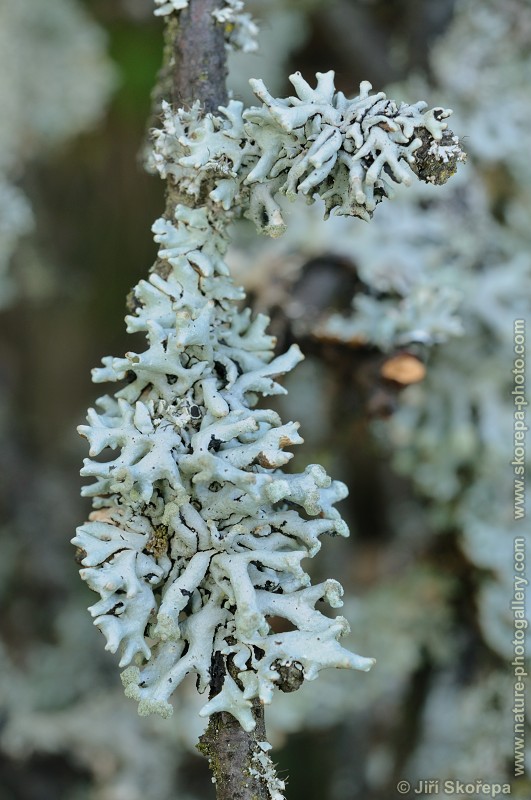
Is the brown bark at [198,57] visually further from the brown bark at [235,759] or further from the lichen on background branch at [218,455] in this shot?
the brown bark at [235,759]

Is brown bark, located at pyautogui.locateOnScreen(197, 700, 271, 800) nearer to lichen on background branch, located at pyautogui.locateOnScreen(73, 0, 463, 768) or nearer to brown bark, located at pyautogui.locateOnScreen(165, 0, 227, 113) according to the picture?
lichen on background branch, located at pyautogui.locateOnScreen(73, 0, 463, 768)

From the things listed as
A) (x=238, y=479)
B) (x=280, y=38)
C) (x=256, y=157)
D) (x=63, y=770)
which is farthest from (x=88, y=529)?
(x=280, y=38)

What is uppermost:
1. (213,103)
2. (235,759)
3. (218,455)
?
(213,103)

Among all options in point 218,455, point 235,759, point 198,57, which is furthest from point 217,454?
point 198,57

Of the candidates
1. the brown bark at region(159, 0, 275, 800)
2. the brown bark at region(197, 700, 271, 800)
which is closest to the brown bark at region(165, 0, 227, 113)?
the brown bark at region(159, 0, 275, 800)

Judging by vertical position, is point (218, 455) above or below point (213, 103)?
below

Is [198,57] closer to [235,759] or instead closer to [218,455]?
[218,455]

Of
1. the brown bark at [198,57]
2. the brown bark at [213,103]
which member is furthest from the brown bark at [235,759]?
the brown bark at [198,57]

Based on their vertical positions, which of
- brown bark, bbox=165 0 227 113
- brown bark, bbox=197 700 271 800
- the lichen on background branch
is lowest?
brown bark, bbox=197 700 271 800
